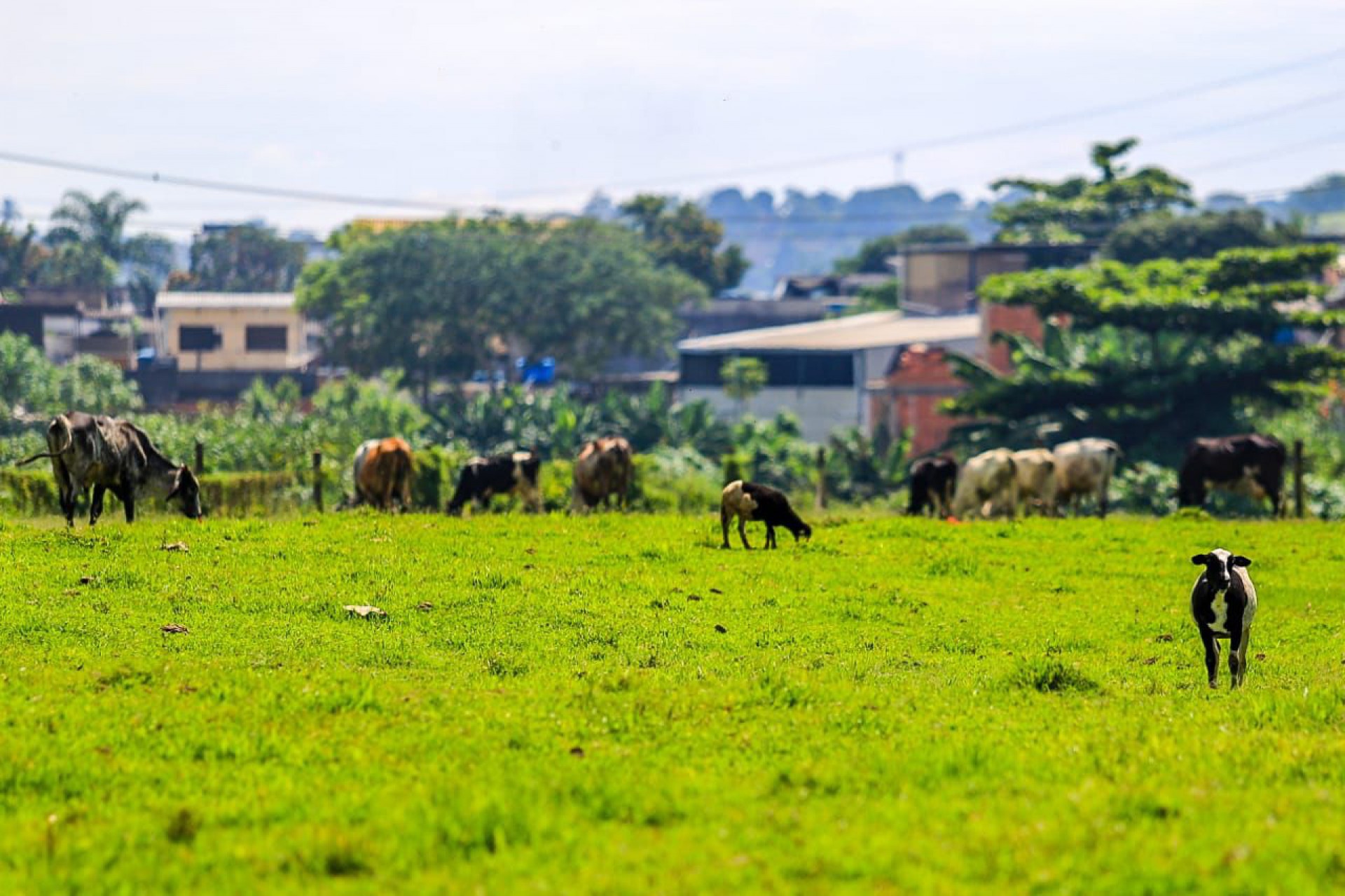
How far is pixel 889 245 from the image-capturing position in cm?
15862

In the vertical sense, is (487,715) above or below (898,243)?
below

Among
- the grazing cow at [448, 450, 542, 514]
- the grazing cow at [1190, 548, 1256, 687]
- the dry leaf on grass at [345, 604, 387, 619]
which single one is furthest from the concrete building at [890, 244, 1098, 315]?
the grazing cow at [1190, 548, 1256, 687]

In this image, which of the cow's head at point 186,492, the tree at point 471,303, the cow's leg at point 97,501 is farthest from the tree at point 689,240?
the cow's leg at point 97,501

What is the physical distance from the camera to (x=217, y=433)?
5569cm

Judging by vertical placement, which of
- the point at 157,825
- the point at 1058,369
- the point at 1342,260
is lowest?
the point at 157,825

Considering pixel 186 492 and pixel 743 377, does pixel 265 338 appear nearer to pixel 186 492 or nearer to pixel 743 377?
pixel 743 377

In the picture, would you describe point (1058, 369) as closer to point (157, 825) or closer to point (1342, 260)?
point (157, 825)

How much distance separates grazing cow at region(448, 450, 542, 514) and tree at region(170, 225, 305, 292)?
384 feet

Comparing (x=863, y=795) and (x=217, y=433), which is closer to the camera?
(x=863, y=795)

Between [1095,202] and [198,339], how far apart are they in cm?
5702

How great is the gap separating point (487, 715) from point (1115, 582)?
12690 mm

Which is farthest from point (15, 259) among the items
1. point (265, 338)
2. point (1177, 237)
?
point (1177, 237)

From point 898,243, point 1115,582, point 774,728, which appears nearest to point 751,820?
point 774,728

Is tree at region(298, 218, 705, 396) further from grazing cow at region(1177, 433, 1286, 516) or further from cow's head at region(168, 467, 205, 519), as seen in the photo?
cow's head at region(168, 467, 205, 519)
